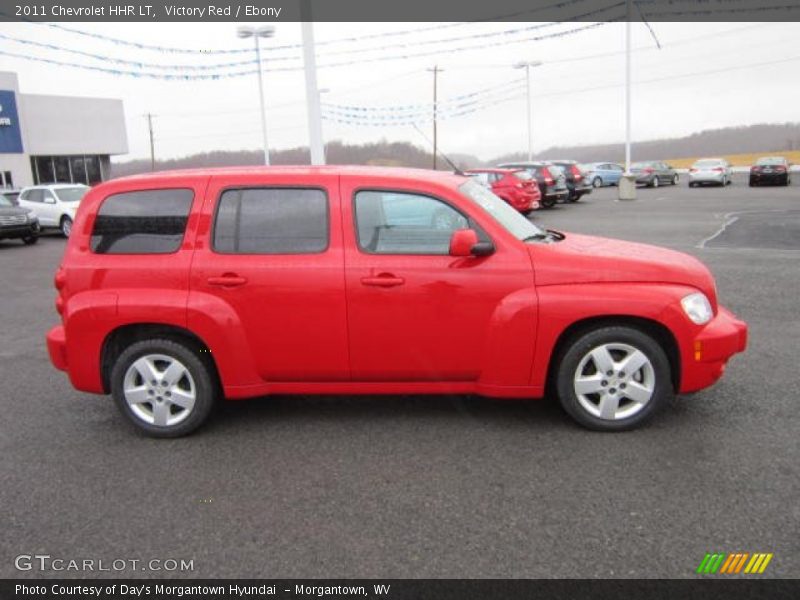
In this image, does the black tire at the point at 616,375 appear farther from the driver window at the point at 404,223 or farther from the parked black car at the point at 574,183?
the parked black car at the point at 574,183

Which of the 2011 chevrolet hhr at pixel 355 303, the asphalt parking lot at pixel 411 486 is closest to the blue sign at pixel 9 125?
the asphalt parking lot at pixel 411 486

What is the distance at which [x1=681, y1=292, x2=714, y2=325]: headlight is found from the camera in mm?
4160

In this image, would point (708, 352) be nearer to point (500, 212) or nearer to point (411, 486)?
point (500, 212)

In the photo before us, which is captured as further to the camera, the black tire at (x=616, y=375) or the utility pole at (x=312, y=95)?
the utility pole at (x=312, y=95)

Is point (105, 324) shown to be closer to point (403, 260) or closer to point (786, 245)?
point (403, 260)

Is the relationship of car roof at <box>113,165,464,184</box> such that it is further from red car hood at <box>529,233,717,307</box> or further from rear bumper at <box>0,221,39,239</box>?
rear bumper at <box>0,221,39,239</box>

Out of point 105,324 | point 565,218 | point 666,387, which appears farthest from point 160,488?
point 565,218

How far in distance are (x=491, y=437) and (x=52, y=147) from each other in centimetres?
4214

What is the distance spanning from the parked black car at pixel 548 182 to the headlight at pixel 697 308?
20684mm

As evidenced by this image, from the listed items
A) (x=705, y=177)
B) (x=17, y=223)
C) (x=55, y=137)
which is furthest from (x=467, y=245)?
(x=55, y=137)

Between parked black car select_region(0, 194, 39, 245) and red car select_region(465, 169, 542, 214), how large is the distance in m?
12.9

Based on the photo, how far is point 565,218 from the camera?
2061 centimetres

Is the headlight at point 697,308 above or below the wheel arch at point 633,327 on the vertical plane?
above

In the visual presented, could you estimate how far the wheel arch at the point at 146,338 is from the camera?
14.6 feet
